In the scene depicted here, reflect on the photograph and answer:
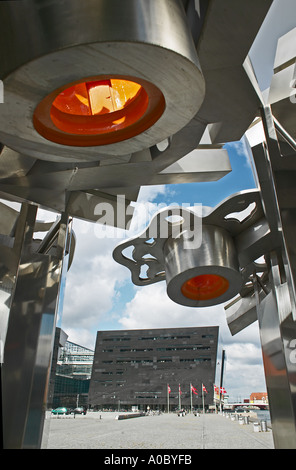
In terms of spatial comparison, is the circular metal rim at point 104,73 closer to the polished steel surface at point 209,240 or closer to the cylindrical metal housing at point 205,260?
the polished steel surface at point 209,240

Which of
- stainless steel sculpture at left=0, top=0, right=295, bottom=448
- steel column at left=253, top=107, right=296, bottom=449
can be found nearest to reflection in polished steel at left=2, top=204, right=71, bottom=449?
stainless steel sculpture at left=0, top=0, right=295, bottom=448

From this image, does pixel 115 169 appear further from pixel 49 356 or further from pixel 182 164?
pixel 49 356

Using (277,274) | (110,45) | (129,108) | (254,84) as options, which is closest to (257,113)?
(254,84)

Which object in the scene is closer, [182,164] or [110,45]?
[110,45]

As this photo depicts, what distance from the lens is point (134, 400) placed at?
89.4 meters

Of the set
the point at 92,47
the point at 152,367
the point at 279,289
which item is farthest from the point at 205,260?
the point at 152,367

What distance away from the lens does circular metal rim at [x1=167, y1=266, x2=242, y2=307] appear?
13.8 meters

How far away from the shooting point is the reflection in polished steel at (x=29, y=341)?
8.09 meters

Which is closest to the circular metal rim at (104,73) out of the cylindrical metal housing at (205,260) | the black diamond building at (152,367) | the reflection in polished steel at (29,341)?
the reflection in polished steel at (29,341)

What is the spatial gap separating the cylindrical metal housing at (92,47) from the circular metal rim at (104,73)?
12 millimetres

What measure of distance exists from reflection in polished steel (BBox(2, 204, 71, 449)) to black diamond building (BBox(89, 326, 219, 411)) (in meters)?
84.9

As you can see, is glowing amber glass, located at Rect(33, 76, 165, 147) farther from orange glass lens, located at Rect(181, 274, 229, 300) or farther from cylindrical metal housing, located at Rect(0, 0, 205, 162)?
orange glass lens, located at Rect(181, 274, 229, 300)

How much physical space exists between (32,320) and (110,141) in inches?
202

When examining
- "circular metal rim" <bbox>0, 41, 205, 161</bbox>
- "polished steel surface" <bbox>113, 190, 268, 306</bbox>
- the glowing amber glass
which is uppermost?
"polished steel surface" <bbox>113, 190, 268, 306</bbox>
